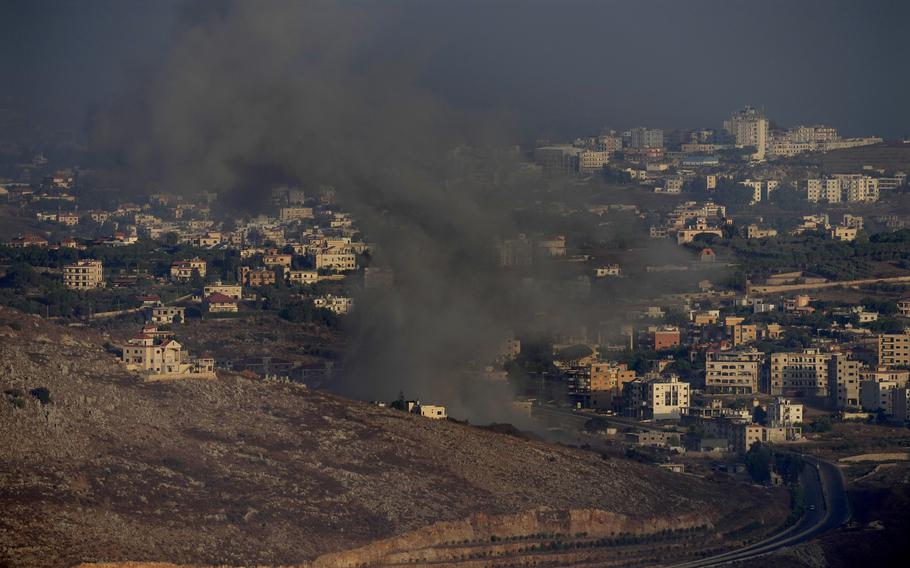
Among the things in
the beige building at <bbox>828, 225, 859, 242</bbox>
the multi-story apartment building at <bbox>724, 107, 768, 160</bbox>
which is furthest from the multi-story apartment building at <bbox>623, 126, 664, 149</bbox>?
the beige building at <bbox>828, 225, 859, 242</bbox>

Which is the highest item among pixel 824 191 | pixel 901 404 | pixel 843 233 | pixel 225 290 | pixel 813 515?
pixel 824 191

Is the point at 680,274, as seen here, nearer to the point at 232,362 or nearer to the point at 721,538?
the point at 232,362

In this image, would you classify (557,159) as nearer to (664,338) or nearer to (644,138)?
(664,338)

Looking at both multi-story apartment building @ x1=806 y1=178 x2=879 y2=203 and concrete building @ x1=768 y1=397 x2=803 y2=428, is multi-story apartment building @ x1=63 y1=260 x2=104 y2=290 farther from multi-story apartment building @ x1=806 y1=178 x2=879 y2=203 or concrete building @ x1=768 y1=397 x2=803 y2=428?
multi-story apartment building @ x1=806 y1=178 x2=879 y2=203

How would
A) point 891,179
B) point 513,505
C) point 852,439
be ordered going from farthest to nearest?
point 891,179
point 852,439
point 513,505

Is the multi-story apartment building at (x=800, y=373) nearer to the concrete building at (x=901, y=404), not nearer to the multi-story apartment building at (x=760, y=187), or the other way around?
the concrete building at (x=901, y=404)

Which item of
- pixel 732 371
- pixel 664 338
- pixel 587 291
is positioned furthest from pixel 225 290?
pixel 732 371

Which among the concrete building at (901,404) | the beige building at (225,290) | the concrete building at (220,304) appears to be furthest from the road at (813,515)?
the beige building at (225,290)

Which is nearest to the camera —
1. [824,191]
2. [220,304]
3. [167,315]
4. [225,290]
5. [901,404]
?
[901,404]

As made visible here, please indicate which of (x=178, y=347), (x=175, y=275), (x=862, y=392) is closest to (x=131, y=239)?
(x=175, y=275)
